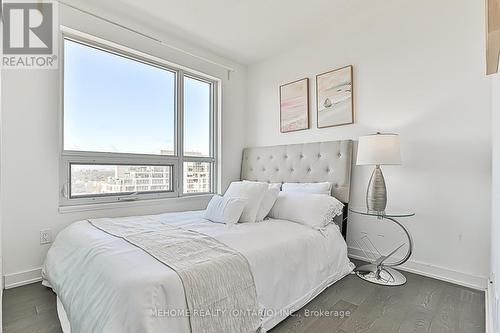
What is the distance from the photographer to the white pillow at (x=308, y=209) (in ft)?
7.64

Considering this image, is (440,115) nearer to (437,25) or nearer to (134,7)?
(437,25)

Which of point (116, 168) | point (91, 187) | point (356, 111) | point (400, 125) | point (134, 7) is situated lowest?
point (91, 187)

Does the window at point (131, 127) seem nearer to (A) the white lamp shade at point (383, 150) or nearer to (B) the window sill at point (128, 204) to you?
(B) the window sill at point (128, 204)

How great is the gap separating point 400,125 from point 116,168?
3.02 meters

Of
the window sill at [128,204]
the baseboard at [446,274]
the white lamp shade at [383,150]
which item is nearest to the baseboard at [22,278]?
the window sill at [128,204]

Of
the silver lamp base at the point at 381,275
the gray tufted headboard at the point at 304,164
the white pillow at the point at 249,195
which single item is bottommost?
the silver lamp base at the point at 381,275

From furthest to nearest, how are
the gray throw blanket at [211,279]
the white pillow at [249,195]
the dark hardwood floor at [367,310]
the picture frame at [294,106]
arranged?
the picture frame at [294,106], the white pillow at [249,195], the dark hardwood floor at [367,310], the gray throw blanket at [211,279]

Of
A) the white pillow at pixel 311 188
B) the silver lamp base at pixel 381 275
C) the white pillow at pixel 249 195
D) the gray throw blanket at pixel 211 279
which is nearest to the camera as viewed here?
the gray throw blanket at pixel 211 279

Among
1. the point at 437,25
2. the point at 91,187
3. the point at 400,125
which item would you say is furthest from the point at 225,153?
the point at 437,25

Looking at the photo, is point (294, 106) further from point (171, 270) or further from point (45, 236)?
point (45, 236)

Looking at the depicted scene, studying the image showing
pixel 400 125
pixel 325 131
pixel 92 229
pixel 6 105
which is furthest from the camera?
pixel 325 131

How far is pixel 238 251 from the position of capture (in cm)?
158

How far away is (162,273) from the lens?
1.23m

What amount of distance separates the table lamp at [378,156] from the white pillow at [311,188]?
1.44ft
